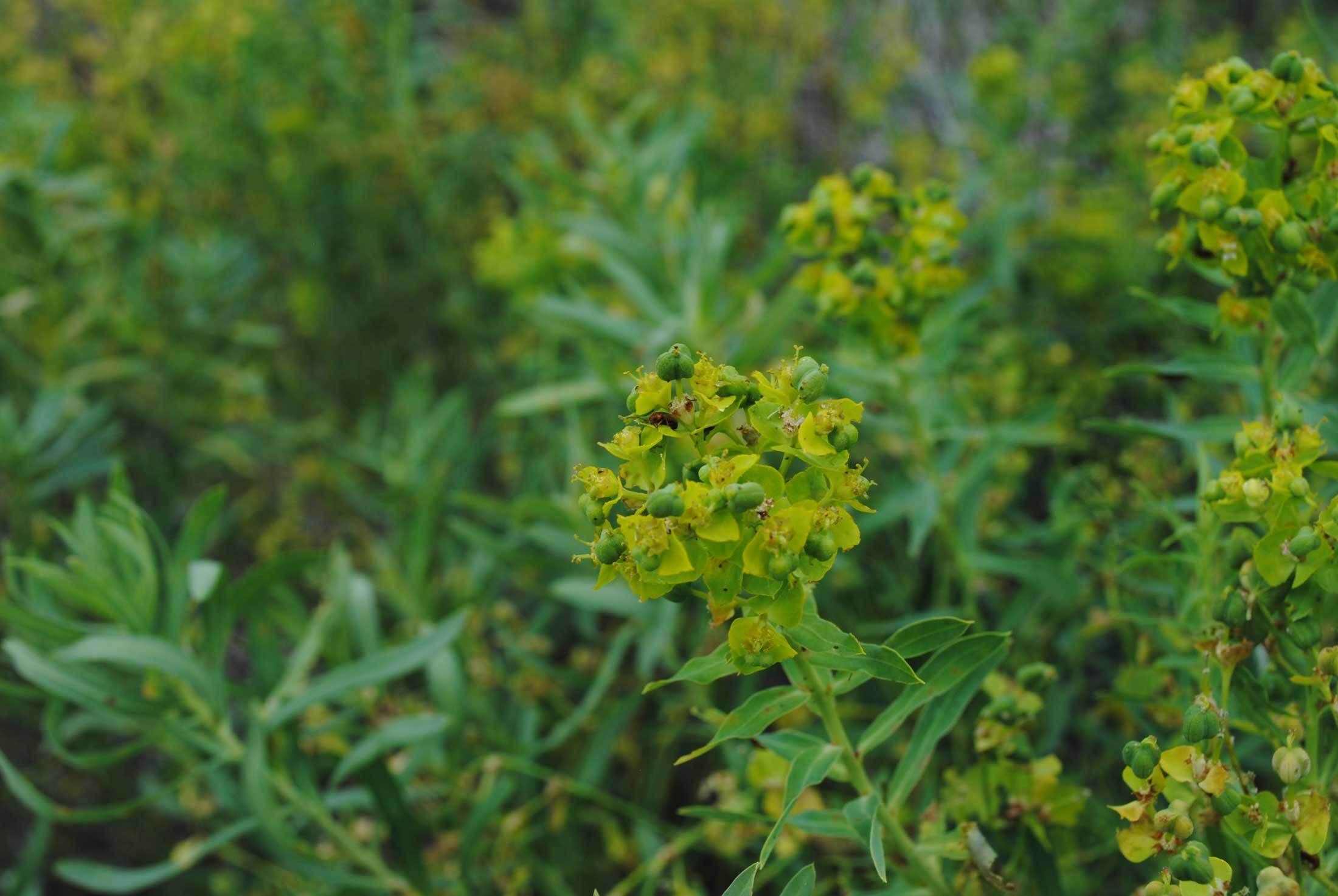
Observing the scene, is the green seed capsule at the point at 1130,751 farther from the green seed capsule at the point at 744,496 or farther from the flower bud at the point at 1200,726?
the green seed capsule at the point at 744,496

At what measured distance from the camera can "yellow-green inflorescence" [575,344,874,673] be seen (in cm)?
94

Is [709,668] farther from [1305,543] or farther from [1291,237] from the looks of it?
[1291,237]

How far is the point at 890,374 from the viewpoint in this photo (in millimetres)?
1754

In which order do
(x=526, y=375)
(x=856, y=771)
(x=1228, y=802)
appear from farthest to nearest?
(x=526, y=375) < (x=856, y=771) < (x=1228, y=802)

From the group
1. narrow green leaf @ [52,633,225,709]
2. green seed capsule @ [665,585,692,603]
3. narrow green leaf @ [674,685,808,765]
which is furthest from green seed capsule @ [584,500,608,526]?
narrow green leaf @ [52,633,225,709]

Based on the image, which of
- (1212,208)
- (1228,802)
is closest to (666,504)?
(1228,802)

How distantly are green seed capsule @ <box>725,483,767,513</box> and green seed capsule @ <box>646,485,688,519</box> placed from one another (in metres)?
0.04

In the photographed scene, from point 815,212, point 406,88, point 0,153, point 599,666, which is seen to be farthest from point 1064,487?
point 0,153

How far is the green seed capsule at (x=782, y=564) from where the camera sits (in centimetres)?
94

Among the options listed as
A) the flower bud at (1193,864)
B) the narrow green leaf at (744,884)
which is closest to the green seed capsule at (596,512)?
the narrow green leaf at (744,884)

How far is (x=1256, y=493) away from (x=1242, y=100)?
1.46 feet

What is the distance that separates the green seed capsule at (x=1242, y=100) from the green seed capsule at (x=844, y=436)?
0.60 m

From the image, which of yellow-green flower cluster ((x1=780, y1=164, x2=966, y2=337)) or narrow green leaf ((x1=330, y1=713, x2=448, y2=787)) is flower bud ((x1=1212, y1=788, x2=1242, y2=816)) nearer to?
yellow-green flower cluster ((x1=780, y1=164, x2=966, y2=337))

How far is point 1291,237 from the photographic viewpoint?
3.85ft
